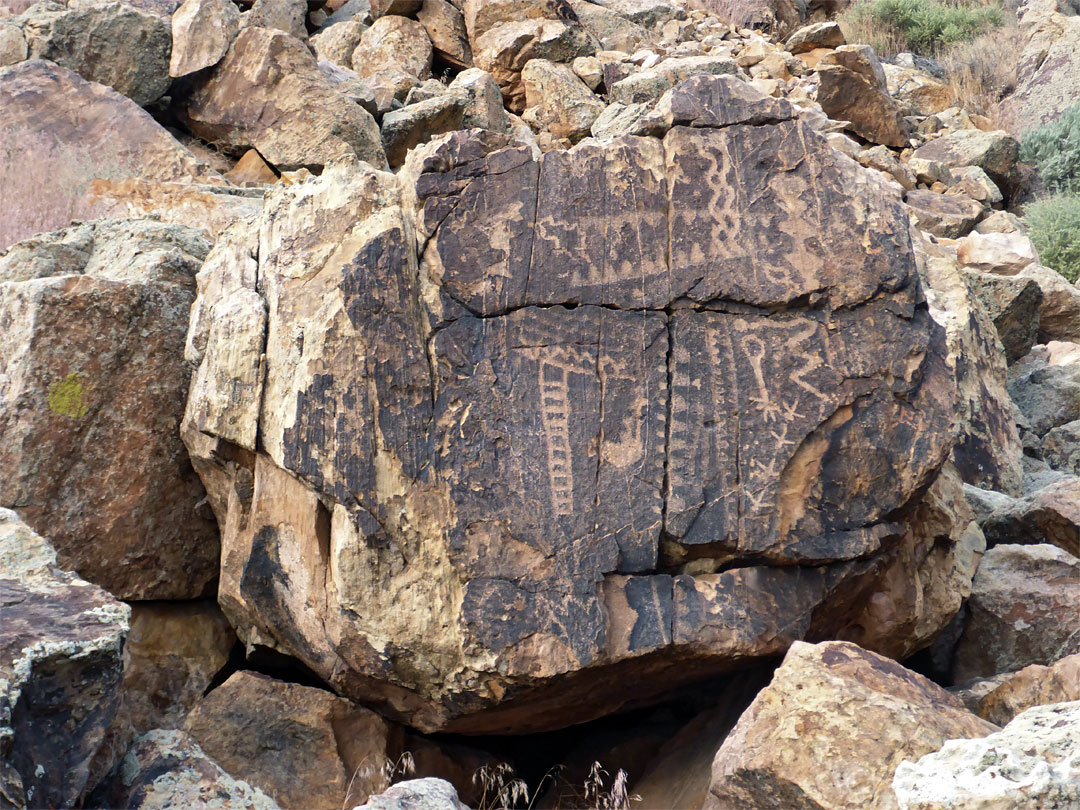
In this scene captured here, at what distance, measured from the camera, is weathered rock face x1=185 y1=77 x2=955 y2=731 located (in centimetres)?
326

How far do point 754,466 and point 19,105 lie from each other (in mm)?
4963

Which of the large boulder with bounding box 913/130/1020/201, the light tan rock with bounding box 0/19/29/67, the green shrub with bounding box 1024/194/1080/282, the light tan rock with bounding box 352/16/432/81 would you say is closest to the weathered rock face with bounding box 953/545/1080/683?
the green shrub with bounding box 1024/194/1080/282

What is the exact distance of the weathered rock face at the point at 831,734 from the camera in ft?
8.54

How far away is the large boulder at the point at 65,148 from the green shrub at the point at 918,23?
10597 mm

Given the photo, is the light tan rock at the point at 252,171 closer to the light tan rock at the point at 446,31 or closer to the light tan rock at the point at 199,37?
the light tan rock at the point at 199,37

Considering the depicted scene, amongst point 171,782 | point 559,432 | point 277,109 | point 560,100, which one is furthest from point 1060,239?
point 171,782

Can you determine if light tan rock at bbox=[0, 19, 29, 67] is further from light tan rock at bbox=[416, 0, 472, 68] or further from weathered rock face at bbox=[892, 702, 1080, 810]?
weathered rock face at bbox=[892, 702, 1080, 810]

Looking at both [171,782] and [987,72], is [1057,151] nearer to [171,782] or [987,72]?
[987,72]

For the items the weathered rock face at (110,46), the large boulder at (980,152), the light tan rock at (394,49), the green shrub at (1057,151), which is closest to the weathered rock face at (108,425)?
the weathered rock face at (110,46)

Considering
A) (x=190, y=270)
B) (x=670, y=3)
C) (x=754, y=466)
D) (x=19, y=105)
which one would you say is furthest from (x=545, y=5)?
(x=754, y=466)

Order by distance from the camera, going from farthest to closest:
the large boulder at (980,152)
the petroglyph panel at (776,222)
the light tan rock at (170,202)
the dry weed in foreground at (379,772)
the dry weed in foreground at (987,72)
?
the dry weed in foreground at (987,72)
the large boulder at (980,152)
the light tan rock at (170,202)
the petroglyph panel at (776,222)
the dry weed in foreground at (379,772)

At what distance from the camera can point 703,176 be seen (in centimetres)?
360

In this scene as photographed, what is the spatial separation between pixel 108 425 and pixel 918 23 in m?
13.4

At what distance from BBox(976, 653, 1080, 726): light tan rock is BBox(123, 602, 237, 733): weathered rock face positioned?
106 inches
